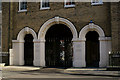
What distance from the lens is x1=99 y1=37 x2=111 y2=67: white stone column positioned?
17.3 metres

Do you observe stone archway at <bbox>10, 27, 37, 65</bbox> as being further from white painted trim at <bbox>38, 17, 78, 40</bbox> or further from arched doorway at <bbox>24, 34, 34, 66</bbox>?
white painted trim at <bbox>38, 17, 78, 40</bbox>

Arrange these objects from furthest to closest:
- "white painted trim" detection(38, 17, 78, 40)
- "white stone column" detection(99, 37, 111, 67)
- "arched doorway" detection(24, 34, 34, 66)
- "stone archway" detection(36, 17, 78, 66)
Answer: "arched doorway" detection(24, 34, 34, 66) < "stone archway" detection(36, 17, 78, 66) < "white painted trim" detection(38, 17, 78, 40) < "white stone column" detection(99, 37, 111, 67)

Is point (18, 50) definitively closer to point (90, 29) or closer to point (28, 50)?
point (28, 50)

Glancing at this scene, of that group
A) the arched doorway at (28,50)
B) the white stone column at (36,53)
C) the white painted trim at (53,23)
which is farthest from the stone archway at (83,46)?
the arched doorway at (28,50)

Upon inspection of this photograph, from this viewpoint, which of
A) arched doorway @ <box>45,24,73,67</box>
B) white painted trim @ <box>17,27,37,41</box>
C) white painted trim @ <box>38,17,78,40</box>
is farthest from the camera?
white painted trim @ <box>17,27,37,41</box>

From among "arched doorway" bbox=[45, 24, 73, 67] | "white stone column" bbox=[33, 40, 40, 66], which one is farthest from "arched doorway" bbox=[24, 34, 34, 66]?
"arched doorway" bbox=[45, 24, 73, 67]

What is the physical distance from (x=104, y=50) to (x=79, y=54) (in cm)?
214

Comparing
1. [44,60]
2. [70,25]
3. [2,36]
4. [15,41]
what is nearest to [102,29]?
[70,25]

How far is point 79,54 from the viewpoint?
59.6 ft

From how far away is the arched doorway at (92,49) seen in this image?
1831cm

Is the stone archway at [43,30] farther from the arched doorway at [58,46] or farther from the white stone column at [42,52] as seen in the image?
the arched doorway at [58,46]

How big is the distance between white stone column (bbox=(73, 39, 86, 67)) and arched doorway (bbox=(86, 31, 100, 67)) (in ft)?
1.77

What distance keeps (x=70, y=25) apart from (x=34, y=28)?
3662 millimetres

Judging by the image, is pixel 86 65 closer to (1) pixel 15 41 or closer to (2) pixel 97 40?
(2) pixel 97 40
